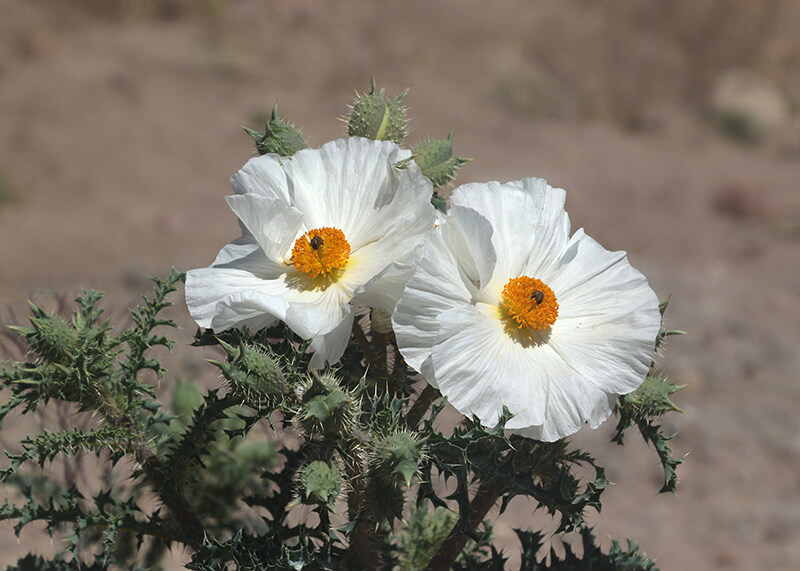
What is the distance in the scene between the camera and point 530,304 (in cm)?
129

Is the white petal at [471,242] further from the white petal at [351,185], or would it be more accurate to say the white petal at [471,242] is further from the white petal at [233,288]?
the white petal at [233,288]

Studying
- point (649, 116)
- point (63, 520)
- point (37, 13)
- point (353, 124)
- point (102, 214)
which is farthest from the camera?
point (649, 116)

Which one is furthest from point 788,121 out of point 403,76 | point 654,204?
point 403,76

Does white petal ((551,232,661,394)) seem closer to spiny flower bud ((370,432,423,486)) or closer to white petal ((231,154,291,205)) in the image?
spiny flower bud ((370,432,423,486))

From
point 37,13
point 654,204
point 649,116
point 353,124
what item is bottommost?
point 353,124

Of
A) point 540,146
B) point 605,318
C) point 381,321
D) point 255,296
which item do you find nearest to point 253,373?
point 255,296

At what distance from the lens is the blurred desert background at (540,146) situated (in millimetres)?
4215

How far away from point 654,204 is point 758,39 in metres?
4.13

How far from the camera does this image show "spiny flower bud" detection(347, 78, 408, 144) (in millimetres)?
1461

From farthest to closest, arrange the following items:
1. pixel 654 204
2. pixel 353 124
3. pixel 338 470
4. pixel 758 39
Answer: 1. pixel 758 39
2. pixel 654 204
3. pixel 353 124
4. pixel 338 470

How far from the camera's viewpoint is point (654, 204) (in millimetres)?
8062

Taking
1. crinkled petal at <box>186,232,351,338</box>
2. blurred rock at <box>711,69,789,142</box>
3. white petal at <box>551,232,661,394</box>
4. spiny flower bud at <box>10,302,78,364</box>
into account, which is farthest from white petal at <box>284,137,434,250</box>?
blurred rock at <box>711,69,789,142</box>

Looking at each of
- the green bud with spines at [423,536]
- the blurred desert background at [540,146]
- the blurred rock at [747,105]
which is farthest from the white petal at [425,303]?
the blurred rock at [747,105]

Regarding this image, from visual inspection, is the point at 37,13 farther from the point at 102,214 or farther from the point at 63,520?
the point at 63,520
